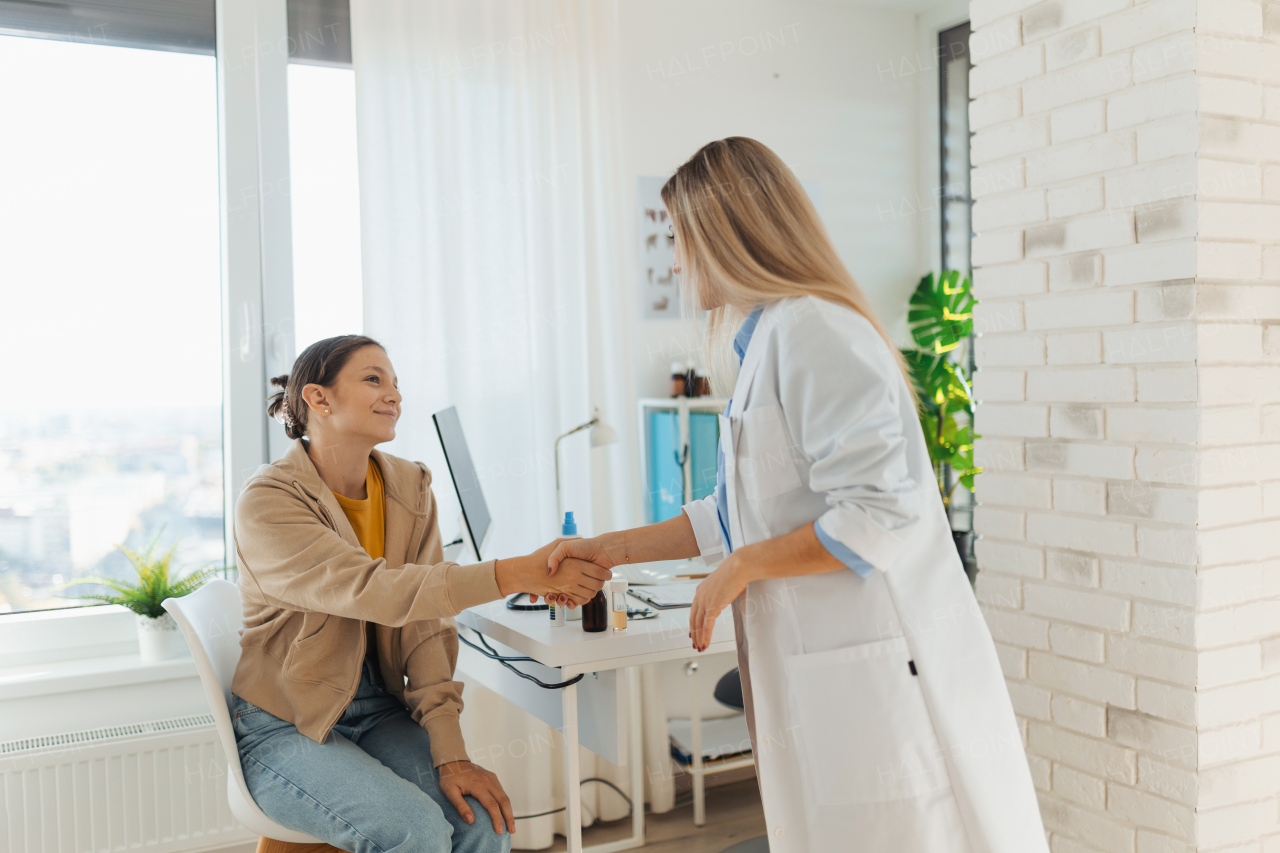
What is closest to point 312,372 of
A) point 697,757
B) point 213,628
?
point 213,628

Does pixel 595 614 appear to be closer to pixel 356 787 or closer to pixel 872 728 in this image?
pixel 356 787

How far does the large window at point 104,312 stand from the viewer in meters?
2.44

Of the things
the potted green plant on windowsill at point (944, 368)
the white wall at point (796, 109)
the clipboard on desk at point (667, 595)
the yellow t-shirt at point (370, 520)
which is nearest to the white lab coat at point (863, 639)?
the clipboard on desk at point (667, 595)

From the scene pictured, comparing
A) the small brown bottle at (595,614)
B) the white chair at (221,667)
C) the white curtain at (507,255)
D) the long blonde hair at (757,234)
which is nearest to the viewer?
the long blonde hair at (757,234)

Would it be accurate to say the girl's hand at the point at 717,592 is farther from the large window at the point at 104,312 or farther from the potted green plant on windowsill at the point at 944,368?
the potted green plant on windowsill at the point at 944,368

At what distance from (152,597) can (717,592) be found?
1741mm

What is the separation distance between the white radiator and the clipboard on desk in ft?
3.72

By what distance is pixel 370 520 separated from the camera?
6.23ft

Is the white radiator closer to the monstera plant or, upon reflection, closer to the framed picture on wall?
the framed picture on wall

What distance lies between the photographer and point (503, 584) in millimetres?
1684

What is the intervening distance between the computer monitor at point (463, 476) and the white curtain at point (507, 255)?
0.48m

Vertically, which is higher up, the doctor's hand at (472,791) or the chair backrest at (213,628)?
the chair backrest at (213,628)

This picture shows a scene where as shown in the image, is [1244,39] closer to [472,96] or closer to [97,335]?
[472,96]

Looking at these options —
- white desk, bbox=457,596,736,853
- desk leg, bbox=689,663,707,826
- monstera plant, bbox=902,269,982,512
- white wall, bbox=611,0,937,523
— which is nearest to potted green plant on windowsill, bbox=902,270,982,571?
monstera plant, bbox=902,269,982,512
